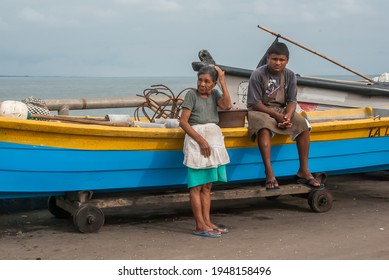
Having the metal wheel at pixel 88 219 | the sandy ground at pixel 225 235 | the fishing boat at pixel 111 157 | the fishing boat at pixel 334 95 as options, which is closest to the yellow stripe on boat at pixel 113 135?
the fishing boat at pixel 111 157

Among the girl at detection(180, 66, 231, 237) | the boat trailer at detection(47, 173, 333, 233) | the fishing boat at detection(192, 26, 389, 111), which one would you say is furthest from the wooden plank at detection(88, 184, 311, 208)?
the fishing boat at detection(192, 26, 389, 111)

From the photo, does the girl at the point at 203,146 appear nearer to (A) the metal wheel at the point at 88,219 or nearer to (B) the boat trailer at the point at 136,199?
(B) the boat trailer at the point at 136,199

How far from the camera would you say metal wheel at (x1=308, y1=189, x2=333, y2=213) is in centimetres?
645

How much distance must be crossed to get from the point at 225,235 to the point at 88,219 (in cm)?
114

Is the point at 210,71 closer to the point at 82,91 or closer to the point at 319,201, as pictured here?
the point at 319,201

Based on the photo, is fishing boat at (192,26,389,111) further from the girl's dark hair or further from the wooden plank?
the girl's dark hair

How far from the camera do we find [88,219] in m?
5.57

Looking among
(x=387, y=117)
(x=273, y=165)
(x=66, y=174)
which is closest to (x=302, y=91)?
(x=387, y=117)

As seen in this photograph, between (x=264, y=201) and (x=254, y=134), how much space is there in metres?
1.36

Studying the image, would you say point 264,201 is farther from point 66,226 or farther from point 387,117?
point 66,226

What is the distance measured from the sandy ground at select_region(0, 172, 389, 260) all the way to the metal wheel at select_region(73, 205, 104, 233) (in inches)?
2.3

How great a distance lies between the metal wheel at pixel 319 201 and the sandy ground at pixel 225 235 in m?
0.07

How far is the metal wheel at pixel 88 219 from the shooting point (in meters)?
5.53

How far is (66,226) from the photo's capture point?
6.01 meters
